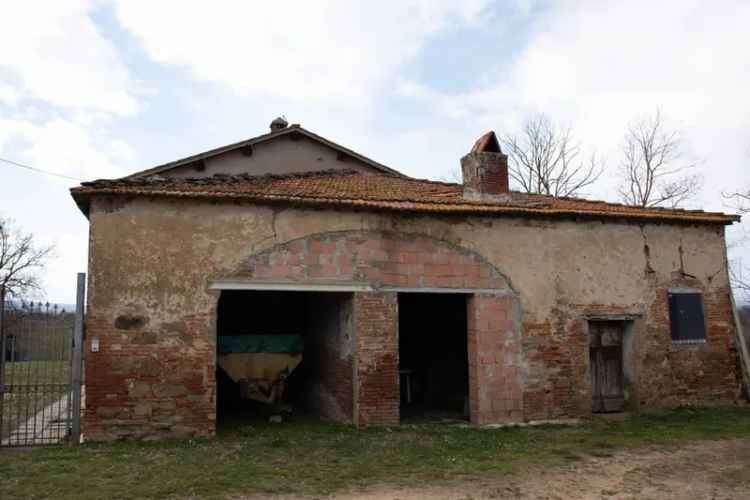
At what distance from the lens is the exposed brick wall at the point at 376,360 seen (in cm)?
1063

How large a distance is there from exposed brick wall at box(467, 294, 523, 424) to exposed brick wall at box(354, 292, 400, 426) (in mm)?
1526

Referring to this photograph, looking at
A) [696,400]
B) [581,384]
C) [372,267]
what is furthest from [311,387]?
[696,400]

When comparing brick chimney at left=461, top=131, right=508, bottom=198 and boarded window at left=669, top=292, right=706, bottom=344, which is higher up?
brick chimney at left=461, top=131, right=508, bottom=198

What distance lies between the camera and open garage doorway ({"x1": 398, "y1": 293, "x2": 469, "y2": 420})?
13789 millimetres

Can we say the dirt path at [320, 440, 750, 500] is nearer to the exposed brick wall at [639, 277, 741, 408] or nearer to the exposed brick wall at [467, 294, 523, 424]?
the exposed brick wall at [467, 294, 523, 424]

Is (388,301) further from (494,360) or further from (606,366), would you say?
(606,366)

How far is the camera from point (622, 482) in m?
7.56

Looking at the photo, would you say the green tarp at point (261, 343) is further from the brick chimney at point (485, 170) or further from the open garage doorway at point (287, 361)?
the brick chimney at point (485, 170)

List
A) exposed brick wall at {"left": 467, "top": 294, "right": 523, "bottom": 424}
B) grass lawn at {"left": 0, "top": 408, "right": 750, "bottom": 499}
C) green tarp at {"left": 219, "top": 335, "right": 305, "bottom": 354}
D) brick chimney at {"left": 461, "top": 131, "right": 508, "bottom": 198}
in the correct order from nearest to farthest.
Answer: grass lawn at {"left": 0, "top": 408, "right": 750, "bottom": 499}, exposed brick wall at {"left": 467, "top": 294, "right": 523, "bottom": 424}, green tarp at {"left": 219, "top": 335, "right": 305, "bottom": 354}, brick chimney at {"left": 461, "top": 131, "right": 508, "bottom": 198}

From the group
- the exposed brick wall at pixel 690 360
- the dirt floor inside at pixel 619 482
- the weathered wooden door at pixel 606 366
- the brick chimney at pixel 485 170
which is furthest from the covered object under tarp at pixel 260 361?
the exposed brick wall at pixel 690 360

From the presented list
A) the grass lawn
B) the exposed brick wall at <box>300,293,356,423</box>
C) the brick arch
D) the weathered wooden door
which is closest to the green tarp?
the exposed brick wall at <box>300,293,356,423</box>

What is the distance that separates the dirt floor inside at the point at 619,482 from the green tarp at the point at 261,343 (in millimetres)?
5599

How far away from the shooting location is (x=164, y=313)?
977cm

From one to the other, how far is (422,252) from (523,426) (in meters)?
3.59
